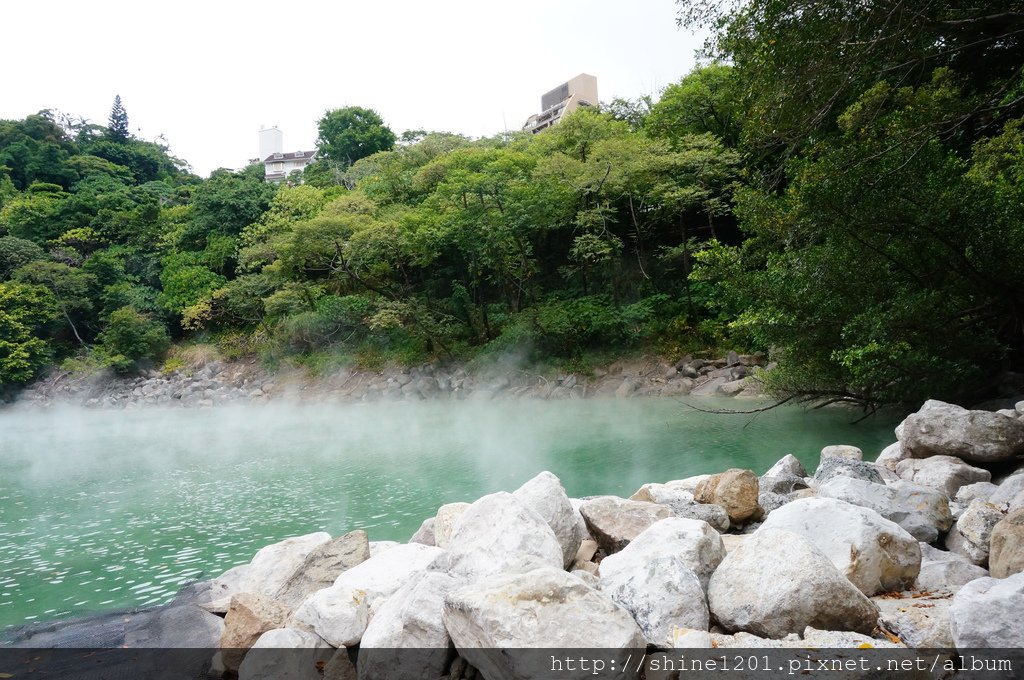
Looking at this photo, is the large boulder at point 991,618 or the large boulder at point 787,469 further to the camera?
the large boulder at point 787,469

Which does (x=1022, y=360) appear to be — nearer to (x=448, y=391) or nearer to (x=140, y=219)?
(x=448, y=391)

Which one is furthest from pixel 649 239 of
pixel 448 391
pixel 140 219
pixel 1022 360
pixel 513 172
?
pixel 140 219

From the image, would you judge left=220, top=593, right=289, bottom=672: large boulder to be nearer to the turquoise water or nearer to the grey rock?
the grey rock

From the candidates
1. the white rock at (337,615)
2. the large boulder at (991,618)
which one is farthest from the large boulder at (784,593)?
the white rock at (337,615)

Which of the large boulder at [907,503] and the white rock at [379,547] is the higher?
the large boulder at [907,503]

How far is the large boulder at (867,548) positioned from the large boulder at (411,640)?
1.79m

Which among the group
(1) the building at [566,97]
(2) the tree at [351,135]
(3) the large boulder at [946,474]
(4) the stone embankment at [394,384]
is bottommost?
(4) the stone embankment at [394,384]

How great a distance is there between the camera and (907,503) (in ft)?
12.9

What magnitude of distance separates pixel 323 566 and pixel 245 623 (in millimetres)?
847

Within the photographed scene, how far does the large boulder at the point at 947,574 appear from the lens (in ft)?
10.1

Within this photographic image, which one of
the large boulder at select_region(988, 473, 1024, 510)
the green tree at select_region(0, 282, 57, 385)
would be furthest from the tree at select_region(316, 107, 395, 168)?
the large boulder at select_region(988, 473, 1024, 510)

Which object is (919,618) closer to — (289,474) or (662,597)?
(662,597)

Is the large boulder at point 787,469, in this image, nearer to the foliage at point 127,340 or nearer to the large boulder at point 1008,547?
the large boulder at point 1008,547

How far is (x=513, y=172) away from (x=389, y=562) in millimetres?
16895
